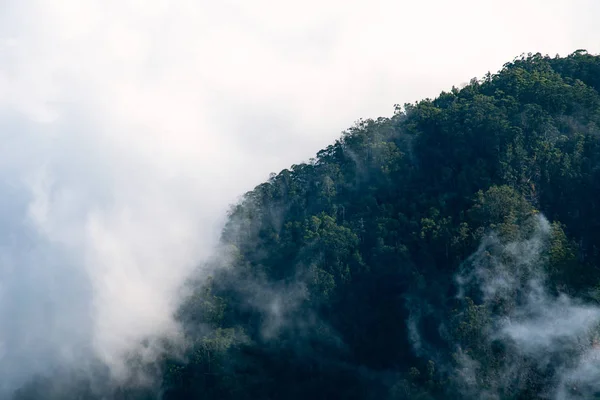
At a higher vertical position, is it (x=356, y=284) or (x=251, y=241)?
(x=251, y=241)

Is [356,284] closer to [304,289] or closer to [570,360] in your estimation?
[304,289]

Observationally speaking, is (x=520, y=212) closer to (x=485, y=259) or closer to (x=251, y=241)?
(x=485, y=259)

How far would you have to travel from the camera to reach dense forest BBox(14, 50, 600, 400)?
47.2m

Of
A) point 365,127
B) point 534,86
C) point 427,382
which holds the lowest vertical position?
point 427,382

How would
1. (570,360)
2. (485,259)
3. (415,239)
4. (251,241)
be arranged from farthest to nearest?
(251,241) < (415,239) < (485,259) < (570,360)

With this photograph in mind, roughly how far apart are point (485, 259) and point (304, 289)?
1467 centimetres

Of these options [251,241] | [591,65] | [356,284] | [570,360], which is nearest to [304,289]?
[356,284]

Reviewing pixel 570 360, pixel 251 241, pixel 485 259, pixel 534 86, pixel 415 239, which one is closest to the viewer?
pixel 570 360

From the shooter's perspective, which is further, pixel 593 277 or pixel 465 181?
pixel 465 181

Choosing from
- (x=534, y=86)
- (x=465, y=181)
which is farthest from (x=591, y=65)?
(x=465, y=181)

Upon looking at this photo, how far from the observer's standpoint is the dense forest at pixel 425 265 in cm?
4719

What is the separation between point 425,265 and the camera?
54.8 m

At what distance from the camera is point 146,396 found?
5850cm

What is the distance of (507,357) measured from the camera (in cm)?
4659
